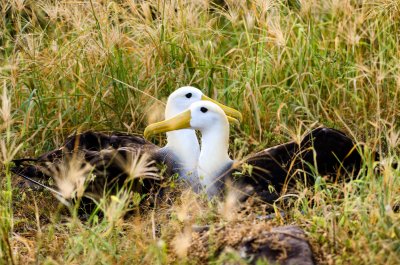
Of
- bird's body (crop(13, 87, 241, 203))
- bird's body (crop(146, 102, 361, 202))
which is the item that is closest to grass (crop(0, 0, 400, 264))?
bird's body (crop(13, 87, 241, 203))

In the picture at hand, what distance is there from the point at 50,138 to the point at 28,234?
3.89 ft

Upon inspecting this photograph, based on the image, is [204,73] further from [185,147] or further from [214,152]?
[214,152]

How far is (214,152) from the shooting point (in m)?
5.47

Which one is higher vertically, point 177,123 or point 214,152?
point 177,123

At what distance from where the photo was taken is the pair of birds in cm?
512

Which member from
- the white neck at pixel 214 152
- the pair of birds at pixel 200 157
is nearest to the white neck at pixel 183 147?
the pair of birds at pixel 200 157

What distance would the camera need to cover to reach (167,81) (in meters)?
6.31

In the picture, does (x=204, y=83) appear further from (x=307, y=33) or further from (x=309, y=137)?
(x=309, y=137)

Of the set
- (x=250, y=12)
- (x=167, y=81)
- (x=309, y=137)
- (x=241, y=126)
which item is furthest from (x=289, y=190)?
(x=250, y=12)

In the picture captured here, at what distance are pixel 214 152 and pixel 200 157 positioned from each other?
0.12 metres

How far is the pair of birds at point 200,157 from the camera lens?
5.12 metres

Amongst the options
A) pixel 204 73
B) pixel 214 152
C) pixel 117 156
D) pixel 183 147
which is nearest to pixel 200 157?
pixel 214 152

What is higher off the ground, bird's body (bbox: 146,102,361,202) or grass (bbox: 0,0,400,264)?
grass (bbox: 0,0,400,264)

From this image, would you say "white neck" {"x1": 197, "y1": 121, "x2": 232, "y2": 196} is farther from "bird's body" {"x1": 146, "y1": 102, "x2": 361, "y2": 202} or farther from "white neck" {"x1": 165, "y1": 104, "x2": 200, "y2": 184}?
"white neck" {"x1": 165, "y1": 104, "x2": 200, "y2": 184}
